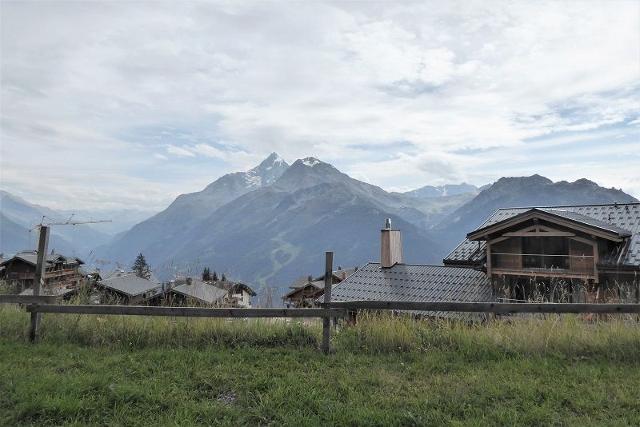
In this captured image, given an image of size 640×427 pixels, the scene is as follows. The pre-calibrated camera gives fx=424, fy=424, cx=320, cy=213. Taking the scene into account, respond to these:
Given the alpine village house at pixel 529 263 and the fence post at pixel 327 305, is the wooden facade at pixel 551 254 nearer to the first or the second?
the alpine village house at pixel 529 263

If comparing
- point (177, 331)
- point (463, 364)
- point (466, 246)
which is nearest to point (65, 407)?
point (177, 331)

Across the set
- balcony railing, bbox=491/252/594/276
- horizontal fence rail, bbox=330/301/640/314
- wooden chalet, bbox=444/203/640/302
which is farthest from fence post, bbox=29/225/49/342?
balcony railing, bbox=491/252/594/276

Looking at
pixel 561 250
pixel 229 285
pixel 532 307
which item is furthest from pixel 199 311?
pixel 561 250

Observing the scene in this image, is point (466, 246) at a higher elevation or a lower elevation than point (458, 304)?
higher

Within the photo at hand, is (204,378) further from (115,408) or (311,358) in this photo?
(311,358)

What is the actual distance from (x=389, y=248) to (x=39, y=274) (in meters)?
17.4

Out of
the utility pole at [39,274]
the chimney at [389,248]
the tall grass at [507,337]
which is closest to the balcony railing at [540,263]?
the chimney at [389,248]

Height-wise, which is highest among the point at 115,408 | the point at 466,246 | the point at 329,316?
the point at 466,246

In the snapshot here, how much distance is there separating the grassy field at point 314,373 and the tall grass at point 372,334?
21 mm

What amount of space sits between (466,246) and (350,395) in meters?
20.8

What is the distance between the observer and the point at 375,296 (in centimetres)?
2028

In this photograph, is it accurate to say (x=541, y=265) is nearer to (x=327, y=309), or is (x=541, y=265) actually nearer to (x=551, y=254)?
(x=551, y=254)

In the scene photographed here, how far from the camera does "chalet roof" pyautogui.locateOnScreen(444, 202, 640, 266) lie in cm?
1772

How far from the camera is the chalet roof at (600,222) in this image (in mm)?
17719
